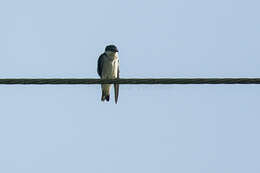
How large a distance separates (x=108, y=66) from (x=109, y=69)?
83 millimetres

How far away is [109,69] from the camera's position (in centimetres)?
1350

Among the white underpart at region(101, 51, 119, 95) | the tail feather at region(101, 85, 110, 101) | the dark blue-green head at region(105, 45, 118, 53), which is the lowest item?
the tail feather at region(101, 85, 110, 101)

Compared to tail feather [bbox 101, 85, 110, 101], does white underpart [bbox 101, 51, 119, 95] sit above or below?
above

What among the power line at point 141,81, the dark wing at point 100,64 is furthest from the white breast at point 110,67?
the power line at point 141,81

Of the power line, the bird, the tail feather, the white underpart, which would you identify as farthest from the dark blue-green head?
the power line

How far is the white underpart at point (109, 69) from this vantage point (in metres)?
13.5

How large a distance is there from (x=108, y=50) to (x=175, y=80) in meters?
7.39

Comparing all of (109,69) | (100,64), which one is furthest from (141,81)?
(100,64)

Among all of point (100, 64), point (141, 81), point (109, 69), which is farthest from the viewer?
point (100, 64)

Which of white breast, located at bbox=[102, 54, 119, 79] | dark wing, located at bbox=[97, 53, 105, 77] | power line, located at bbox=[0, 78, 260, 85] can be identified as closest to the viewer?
power line, located at bbox=[0, 78, 260, 85]

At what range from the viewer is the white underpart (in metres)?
13.5

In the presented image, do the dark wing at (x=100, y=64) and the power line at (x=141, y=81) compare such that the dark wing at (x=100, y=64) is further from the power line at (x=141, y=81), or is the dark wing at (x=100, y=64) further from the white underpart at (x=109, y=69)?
the power line at (x=141, y=81)

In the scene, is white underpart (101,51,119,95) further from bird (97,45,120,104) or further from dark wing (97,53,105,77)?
dark wing (97,53,105,77)

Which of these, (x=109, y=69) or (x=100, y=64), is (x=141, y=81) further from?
(x=100, y=64)
